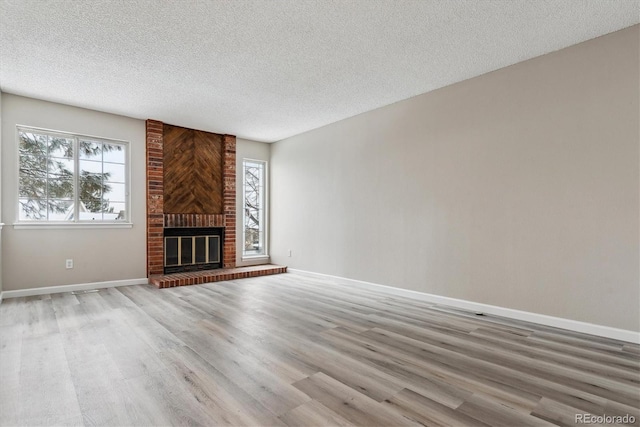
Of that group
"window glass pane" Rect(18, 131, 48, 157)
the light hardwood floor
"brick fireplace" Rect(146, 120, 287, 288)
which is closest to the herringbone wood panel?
"brick fireplace" Rect(146, 120, 287, 288)

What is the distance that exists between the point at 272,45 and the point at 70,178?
3.75m

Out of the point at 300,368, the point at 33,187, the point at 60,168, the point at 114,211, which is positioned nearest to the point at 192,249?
the point at 114,211

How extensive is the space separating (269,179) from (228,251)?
1718 mm

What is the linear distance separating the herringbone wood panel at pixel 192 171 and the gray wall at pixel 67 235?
0.42 meters

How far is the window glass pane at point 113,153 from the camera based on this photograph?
5093mm

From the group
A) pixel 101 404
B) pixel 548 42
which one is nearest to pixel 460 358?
pixel 101 404

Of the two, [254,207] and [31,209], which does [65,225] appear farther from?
[254,207]

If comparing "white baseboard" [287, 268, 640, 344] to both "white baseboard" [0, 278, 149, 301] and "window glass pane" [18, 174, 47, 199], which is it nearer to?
"white baseboard" [0, 278, 149, 301]

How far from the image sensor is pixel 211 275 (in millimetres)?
5469

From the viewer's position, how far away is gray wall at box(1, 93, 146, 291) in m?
4.29

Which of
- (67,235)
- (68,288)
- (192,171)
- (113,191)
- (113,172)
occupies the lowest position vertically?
(68,288)

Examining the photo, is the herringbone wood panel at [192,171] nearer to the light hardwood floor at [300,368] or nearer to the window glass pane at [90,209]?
the window glass pane at [90,209]

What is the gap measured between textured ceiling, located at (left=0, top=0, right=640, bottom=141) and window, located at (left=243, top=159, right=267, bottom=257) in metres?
2.36

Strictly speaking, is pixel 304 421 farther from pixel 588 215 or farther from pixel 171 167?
pixel 171 167
